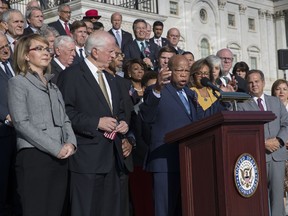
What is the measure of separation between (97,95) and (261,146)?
5.47ft

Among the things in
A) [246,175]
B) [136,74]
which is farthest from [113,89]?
[136,74]

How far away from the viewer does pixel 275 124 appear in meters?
6.63

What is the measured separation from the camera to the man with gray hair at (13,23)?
25.8 feet

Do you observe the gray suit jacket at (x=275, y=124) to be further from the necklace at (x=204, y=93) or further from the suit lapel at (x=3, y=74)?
the suit lapel at (x=3, y=74)

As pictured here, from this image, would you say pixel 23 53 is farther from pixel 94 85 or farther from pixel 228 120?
pixel 228 120

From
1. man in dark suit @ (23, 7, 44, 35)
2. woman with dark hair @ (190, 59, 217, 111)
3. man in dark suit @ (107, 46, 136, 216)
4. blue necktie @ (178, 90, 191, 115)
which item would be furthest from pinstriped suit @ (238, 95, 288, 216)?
man in dark suit @ (23, 7, 44, 35)

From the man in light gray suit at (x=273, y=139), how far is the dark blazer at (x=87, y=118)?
1.99 metres

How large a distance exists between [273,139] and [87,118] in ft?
7.85

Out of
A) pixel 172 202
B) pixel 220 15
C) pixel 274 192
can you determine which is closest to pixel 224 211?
pixel 172 202

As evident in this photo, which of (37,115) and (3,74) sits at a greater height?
(3,74)

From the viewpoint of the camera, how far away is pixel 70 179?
17.5 ft

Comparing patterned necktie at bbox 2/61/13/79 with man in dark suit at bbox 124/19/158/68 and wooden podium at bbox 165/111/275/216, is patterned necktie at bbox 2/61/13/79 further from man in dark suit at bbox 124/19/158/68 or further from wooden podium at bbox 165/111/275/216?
man in dark suit at bbox 124/19/158/68

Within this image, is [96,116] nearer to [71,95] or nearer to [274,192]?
[71,95]

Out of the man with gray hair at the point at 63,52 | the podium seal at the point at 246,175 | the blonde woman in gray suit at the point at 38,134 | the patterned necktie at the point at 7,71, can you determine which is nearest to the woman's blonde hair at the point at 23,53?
the blonde woman in gray suit at the point at 38,134
